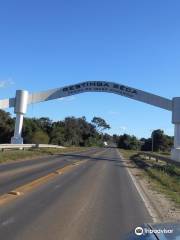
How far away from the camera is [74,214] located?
12.6 meters

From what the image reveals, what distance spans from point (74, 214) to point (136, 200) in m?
4.67

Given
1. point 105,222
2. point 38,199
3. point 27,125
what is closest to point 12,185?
point 38,199

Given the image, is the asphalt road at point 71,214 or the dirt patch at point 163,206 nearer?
the asphalt road at point 71,214

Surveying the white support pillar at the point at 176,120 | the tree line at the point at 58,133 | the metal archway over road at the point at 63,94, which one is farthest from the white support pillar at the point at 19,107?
the tree line at the point at 58,133

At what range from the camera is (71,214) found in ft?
41.1

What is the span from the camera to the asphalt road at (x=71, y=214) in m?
9.88

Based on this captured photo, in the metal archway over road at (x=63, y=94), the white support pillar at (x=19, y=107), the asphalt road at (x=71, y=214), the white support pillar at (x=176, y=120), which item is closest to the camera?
the asphalt road at (x=71, y=214)

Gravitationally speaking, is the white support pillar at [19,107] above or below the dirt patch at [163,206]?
above

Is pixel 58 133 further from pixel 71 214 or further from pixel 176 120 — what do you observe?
pixel 71 214

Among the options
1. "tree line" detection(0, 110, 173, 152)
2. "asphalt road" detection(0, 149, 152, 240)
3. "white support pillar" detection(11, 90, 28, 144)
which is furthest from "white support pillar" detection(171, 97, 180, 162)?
"tree line" detection(0, 110, 173, 152)

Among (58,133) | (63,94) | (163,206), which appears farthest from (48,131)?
(163,206)

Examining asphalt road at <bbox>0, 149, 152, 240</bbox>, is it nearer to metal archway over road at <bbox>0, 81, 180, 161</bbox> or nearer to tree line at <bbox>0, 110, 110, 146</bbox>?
metal archway over road at <bbox>0, 81, 180, 161</bbox>

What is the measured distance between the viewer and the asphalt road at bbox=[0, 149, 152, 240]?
9877 mm

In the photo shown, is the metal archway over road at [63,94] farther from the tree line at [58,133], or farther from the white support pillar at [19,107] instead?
the tree line at [58,133]
